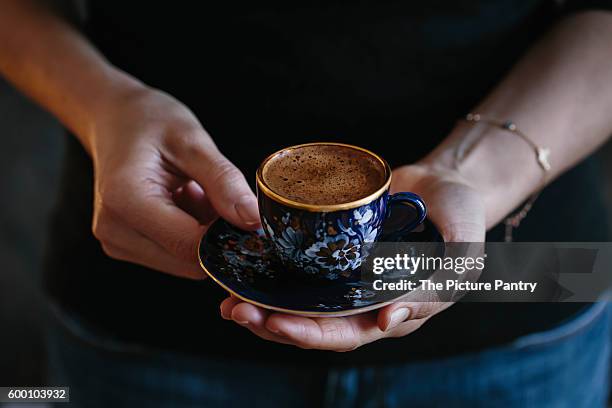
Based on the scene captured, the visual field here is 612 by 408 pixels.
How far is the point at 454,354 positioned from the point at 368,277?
0.76ft

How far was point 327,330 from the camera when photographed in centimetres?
43

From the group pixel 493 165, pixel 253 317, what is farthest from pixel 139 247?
pixel 493 165

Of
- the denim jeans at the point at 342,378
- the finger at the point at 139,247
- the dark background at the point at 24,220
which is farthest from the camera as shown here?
the dark background at the point at 24,220

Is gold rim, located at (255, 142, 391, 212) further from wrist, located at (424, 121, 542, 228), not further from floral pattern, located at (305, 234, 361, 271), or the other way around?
wrist, located at (424, 121, 542, 228)

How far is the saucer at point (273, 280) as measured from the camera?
436 mm

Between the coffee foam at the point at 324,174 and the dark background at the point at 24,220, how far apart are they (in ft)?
2.42

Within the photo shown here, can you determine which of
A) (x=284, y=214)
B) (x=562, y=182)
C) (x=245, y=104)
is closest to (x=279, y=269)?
(x=284, y=214)

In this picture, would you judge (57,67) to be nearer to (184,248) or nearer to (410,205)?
(184,248)

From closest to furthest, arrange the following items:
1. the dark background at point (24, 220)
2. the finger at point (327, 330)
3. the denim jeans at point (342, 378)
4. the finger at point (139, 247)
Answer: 1. the finger at point (327, 330)
2. the finger at point (139, 247)
3. the denim jeans at point (342, 378)
4. the dark background at point (24, 220)

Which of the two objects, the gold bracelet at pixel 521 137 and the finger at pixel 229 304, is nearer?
the finger at pixel 229 304

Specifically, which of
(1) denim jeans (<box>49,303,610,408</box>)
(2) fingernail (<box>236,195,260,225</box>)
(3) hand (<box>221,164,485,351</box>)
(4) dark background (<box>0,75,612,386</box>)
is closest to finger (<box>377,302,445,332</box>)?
(3) hand (<box>221,164,485,351</box>)

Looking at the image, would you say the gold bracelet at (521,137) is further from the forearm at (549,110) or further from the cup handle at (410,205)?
the cup handle at (410,205)

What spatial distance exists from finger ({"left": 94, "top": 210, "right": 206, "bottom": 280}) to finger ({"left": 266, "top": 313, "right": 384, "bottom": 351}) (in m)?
0.12

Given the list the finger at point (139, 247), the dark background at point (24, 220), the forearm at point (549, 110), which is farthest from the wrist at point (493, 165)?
the dark background at point (24, 220)
